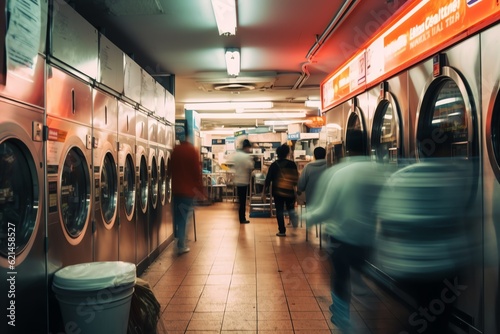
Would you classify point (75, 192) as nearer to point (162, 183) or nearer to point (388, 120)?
point (162, 183)

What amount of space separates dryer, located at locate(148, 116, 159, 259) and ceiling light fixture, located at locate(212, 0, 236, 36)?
1770 mm

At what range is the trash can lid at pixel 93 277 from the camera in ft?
8.54

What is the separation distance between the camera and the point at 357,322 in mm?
3615

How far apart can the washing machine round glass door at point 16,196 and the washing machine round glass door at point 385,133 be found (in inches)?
129

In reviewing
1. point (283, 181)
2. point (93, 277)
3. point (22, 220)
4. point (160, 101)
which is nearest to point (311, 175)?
point (283, 181)

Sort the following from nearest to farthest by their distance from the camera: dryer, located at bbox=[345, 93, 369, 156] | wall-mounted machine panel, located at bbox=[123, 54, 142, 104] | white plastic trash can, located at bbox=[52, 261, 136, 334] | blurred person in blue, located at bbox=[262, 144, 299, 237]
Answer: white plastic trash can, located at bbox=[52, 261, 136, 334]
wall-mounted machine panel, located at bbox=[123, 54, 142, 104]
dryer, located at bbox=[345, 93, 369, 156]
blurred person in blue, located at bbox=[262, 144, 299, 237]

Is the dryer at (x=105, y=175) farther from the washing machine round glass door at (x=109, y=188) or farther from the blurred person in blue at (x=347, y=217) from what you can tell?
the blurred person in blue at (x=347, y=217)

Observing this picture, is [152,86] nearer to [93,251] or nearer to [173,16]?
[173,16]

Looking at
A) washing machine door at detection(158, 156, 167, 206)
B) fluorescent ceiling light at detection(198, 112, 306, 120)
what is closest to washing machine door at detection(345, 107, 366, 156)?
washing machine door at detection(158, 156, 167, 206)

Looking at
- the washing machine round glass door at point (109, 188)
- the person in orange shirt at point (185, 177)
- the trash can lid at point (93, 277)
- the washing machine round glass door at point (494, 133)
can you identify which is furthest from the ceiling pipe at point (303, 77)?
the trash can lid at point (93, 277)

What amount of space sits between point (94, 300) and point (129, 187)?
2.46 metres

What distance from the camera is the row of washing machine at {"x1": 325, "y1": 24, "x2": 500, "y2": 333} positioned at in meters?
2.45

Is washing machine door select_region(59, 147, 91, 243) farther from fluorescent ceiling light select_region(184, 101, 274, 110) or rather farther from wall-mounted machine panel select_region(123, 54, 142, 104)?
fluorescent ceiling light select_region(184, 101, 274, 110)

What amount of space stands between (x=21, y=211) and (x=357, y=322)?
2960 millimetres
